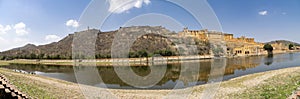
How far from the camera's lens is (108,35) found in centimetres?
13950

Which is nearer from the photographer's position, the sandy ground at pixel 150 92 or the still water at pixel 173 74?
the sandy ground at pixel 150 92

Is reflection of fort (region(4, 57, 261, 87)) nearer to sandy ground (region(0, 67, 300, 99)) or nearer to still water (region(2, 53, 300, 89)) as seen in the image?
still water (region(2, 53, 300, 89))

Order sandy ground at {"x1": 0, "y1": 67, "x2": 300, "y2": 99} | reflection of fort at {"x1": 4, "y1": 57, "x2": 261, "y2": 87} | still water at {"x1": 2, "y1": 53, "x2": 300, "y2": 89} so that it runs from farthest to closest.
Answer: reflection of fort at {"x1": 4, "y1": 57, "x2": 261, "y2": 87} → still water at {"x1": 2, "y1": 53, "x2": 300, "y2": 89} → sandy ground at {"x1": 0, "y1": 67, "x2": 300, "y2": 99}

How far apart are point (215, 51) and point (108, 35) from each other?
204 ft

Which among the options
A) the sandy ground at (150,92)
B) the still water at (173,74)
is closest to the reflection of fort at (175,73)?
the still water at (173,74)

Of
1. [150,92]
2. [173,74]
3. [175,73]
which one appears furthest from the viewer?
[175,73]

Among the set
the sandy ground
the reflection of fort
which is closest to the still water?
the reflection of fort

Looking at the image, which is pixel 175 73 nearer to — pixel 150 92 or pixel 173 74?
pixel 173 74

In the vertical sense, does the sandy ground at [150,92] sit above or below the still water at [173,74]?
above

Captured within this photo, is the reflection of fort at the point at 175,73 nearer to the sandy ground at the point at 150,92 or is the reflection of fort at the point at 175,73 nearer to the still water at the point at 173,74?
the still water at the point at 173,74

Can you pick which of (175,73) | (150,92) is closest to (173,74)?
(175,73)

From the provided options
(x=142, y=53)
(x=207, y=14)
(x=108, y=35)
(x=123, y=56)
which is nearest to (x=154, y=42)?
(x=108, y=35)

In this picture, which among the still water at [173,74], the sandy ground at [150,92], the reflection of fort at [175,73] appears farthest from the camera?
the reflection of fort at [175,73]

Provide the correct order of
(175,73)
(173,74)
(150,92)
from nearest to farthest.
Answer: (150,92) → (173,74) → (175,73)
